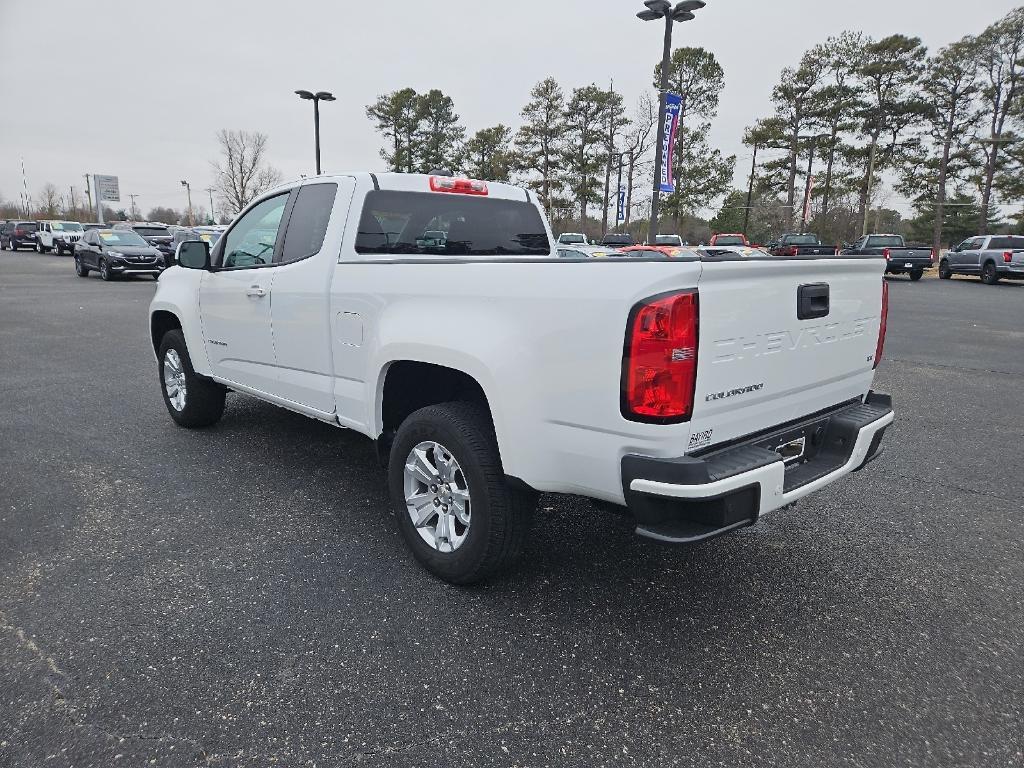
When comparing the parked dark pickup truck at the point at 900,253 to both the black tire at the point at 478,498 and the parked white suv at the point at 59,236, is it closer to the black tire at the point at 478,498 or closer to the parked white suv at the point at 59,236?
the black tire at the point at 478,498

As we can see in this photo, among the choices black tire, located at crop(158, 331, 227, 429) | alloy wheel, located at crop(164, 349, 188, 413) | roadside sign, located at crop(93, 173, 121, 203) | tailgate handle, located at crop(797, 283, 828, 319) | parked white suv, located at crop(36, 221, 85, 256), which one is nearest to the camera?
tailgate handle, located at crop(797, 283, 828, 319)

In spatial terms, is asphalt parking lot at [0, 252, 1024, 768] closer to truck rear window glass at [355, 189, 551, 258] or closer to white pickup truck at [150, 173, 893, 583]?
white pickup truck at [150, 173, 893, 583]

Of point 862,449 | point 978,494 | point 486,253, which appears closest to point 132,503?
point 486,253

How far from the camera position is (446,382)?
3334 mm

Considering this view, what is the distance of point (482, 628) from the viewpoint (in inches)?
108

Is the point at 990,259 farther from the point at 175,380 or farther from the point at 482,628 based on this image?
the point at 482,628

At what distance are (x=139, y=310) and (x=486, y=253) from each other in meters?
12.3

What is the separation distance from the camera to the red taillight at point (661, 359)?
2188mm

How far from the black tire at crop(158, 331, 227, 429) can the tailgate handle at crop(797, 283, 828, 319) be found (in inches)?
166

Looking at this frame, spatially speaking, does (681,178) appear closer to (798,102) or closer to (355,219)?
(798,102)

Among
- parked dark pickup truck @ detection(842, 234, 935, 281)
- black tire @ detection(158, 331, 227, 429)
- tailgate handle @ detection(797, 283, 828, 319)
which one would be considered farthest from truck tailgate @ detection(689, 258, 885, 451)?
parked dark pickup truck @ detection(842, 234, 935, 281)

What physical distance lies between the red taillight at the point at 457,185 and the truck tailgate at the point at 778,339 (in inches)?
90.2

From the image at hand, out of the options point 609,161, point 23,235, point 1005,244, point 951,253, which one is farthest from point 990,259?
point 23,235

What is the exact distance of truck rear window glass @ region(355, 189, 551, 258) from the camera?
376 cm
